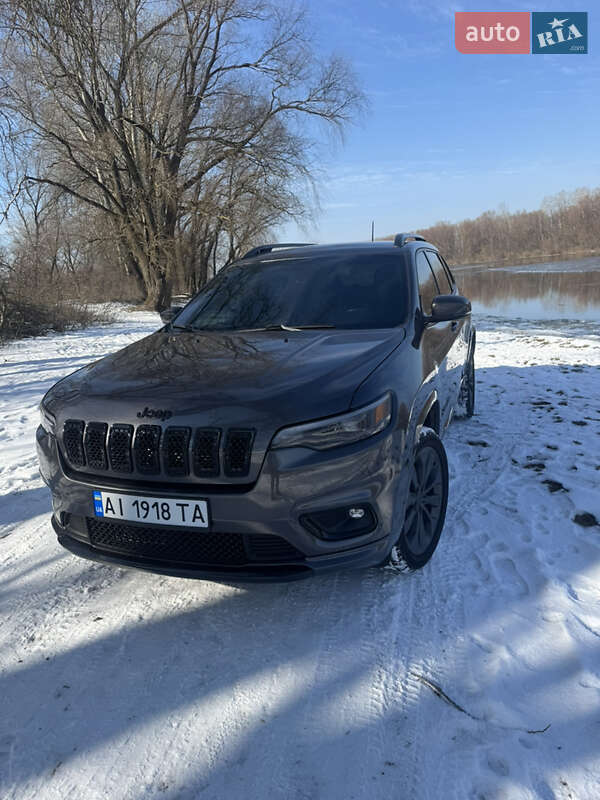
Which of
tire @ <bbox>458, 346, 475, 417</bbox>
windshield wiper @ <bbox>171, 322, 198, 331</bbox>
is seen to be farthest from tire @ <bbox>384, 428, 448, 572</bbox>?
tire @ <bbox>458, 346, 475, 417</bbox>

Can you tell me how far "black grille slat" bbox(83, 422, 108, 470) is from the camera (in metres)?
2.34

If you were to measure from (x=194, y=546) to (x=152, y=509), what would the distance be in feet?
0.80

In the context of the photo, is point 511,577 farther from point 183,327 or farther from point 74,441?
point 183,327

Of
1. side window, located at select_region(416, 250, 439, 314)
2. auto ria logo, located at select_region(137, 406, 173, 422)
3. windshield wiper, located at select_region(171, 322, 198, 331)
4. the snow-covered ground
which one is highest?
side window, located at select_region(416, 250, 439, 314)

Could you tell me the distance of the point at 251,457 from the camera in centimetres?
214

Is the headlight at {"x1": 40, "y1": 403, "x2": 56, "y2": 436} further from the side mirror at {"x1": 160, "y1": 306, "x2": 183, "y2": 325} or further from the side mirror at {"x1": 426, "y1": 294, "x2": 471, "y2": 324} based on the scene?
the side mirror at {"x1": 426, "y1": 294, "x2": 471, "y2": 324}

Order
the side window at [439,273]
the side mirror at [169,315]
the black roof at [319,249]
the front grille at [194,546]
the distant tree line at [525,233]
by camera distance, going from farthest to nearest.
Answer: the distant tree line at [525,233] < the side window at [439,273] < the side mirror at [169,315] < the black roof at [319,249] < the front grille at [194,546]

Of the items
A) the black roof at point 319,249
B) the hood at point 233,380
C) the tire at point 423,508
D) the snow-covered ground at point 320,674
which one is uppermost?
the black roof at point 319,249

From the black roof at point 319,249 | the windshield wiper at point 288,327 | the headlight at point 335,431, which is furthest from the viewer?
the black roof at point 319,249

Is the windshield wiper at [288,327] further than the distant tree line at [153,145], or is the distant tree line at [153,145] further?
the distant tree line at [153,145]

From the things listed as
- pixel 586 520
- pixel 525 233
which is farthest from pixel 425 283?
pixel 525 233

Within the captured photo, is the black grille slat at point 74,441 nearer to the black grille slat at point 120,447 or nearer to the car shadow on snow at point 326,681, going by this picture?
the black grille slat at point 120,447

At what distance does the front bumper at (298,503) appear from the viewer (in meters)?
2.14

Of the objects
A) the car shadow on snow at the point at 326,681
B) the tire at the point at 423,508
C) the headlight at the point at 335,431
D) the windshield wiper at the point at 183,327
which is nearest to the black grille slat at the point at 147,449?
the headlight at the point at 335,431
